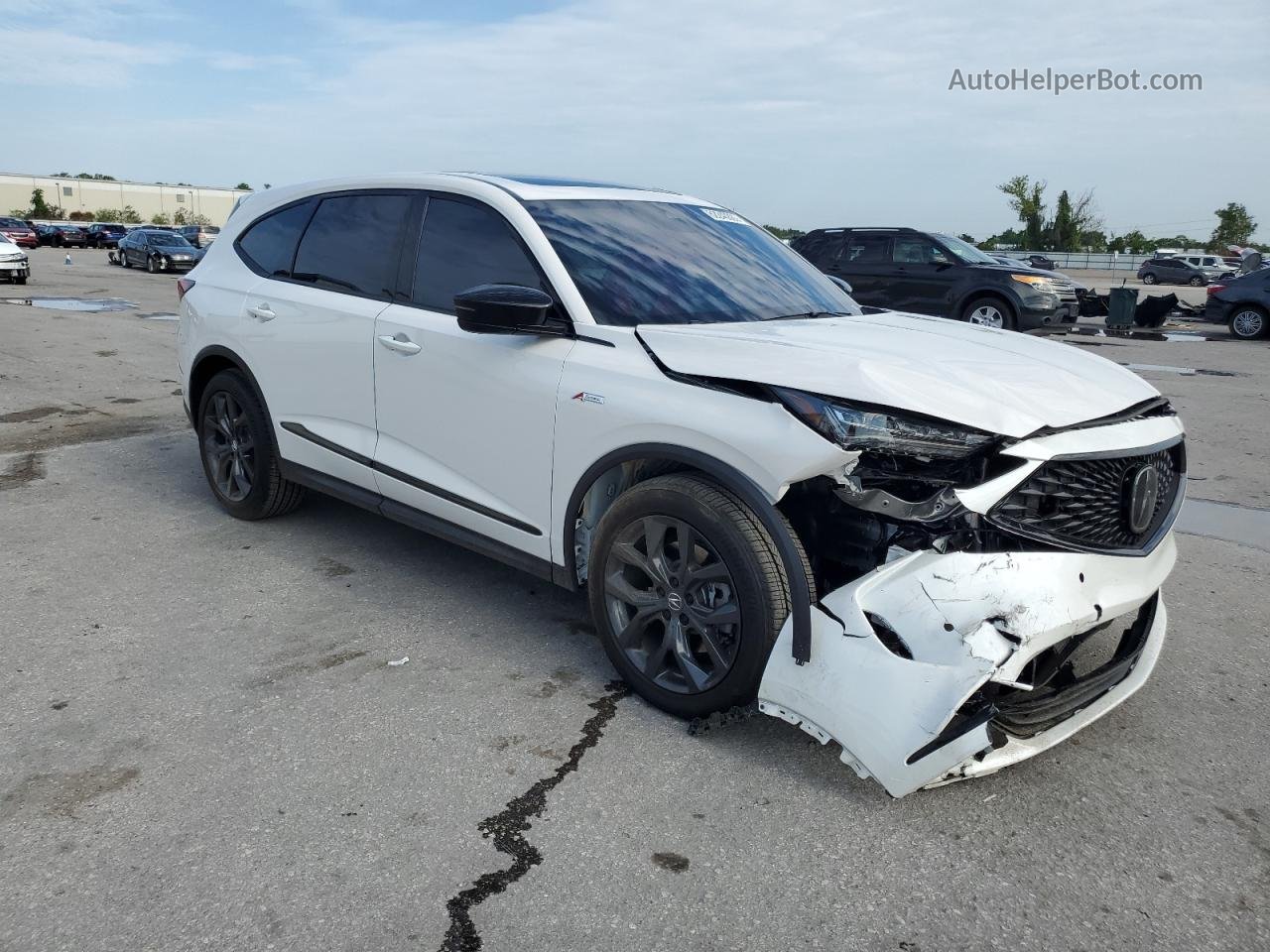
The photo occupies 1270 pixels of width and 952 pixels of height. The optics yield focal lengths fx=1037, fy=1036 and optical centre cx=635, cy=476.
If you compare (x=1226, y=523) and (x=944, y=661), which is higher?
(x=944, y=661)

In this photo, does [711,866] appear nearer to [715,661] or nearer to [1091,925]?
[715,661]

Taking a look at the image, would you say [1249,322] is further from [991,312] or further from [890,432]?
[890,432]

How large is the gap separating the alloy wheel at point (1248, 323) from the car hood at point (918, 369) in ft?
58.4

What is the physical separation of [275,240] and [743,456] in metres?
3.21

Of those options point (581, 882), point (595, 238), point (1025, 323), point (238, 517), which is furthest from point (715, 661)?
point (1025, 323)

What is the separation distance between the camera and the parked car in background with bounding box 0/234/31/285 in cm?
2244

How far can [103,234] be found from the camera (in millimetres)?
55500

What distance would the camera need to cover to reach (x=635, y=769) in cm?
313

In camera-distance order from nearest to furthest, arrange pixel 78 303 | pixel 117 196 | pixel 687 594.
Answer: pixel 687 594 → pixel 78 303 → pixel 117 196

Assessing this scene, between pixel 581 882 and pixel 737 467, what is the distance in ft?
4.11

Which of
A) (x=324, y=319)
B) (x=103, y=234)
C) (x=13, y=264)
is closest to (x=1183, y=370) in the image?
(x=324, y=319)

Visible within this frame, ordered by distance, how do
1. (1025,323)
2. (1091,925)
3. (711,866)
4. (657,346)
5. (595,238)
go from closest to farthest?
(1091,925) → (711,866) → (657,346) → (595,238) → (1025,323)

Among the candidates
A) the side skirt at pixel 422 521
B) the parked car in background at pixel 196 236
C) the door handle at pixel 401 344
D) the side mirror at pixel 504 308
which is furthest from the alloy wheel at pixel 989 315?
the parked car in background at pixel 196 236

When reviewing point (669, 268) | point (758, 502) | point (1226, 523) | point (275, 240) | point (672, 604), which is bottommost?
point (1226, 523)
